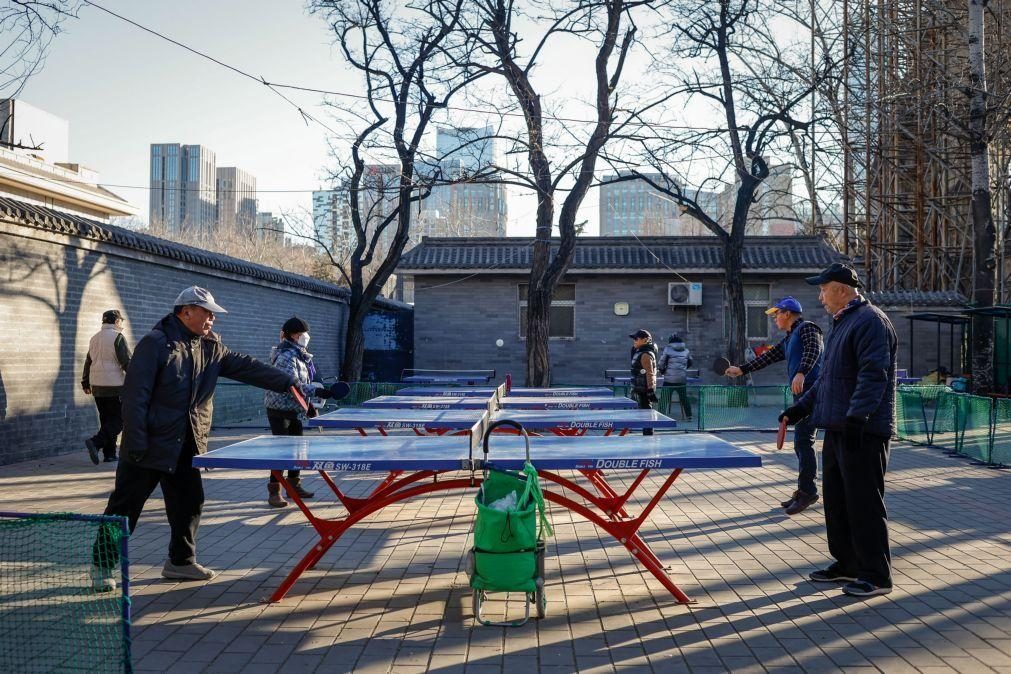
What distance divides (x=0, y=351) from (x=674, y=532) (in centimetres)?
829

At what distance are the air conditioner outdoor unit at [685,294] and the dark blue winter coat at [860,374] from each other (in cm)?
1712

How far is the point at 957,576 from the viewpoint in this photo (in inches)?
233

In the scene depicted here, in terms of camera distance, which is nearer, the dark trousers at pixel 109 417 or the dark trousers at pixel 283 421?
the dark trousers at pixel 283 421

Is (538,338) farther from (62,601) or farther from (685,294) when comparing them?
(62,601)

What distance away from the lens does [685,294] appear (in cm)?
2286

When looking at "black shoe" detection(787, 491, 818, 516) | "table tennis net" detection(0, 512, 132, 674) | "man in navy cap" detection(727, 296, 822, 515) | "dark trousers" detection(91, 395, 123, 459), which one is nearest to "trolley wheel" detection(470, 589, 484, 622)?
"table tennis net" detection(0, 512, 132, 674)

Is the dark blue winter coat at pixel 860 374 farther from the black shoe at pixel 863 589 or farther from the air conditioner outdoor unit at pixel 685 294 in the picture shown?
the air conditioner outdoor unit at pixel 685 294

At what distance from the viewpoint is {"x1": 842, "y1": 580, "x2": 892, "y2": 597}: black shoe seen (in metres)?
5.36

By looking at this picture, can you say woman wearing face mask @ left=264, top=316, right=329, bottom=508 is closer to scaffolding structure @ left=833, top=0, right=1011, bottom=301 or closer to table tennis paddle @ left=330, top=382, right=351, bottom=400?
table tennis paddle @ left=330, top=382, right=351, bottom=400

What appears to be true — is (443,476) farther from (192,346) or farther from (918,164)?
(918,164)

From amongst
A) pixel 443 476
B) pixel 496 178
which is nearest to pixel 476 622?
pixel 443 476

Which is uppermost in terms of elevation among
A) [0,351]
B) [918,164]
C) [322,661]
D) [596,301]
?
[918,164]

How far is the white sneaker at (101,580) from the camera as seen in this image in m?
5.37

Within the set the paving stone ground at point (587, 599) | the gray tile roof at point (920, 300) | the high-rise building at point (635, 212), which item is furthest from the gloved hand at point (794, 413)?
the high-rise building at point (635, 212)
